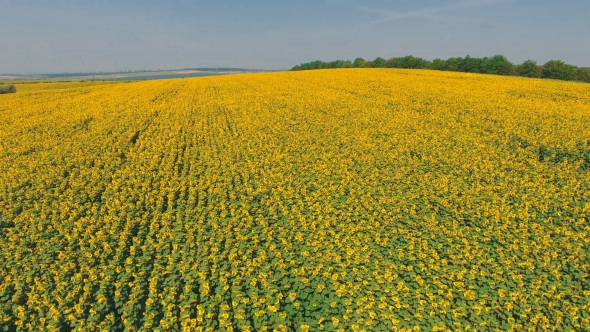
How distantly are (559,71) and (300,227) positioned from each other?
6195 centimetres

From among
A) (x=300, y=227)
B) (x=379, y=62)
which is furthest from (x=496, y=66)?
(x=300, y=227)

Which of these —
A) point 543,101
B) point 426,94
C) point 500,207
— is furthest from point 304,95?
point 500,207

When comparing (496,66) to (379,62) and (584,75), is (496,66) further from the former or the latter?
(379,62)

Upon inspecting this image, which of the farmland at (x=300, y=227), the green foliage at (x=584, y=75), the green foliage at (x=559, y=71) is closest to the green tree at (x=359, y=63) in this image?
the green foliage at (x=559, y=71)

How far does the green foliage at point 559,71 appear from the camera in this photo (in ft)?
177

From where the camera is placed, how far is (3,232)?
385 inches

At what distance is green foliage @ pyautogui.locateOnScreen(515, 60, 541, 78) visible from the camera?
57062mm

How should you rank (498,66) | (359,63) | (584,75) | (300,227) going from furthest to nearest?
(359,63)
(498,66)
(584,75)
(300,227)

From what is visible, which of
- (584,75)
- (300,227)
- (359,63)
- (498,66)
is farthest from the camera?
(359,63)

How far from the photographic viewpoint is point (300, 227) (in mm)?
9789

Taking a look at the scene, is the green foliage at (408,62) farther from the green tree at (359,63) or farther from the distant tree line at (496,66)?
the green tree at (359,63)

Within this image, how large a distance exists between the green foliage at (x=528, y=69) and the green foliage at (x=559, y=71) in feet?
2.98

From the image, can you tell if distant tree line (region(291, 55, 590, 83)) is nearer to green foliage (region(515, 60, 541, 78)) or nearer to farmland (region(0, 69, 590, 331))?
green foliage (region(515, 60, 541, 78))

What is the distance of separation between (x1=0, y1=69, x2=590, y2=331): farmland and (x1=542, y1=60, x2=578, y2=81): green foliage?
4305 centimetres
